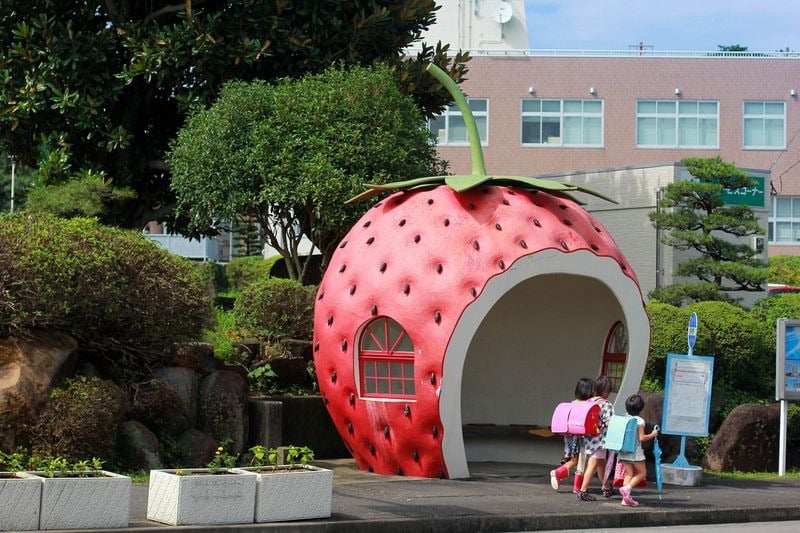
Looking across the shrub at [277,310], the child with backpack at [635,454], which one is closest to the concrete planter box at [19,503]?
the child with backpack at [635,454]

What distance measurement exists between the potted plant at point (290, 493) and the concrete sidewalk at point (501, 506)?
14 centimetres

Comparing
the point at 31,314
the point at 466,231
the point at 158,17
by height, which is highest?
the point at 158,17

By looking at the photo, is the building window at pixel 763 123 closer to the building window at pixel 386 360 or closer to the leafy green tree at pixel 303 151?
the leafy green tree at pixel 303 151

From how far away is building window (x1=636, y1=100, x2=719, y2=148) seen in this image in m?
46.4

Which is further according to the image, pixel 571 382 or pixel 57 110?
pixel 57 110

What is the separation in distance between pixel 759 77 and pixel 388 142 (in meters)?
30.9

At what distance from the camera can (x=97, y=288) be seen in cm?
1399

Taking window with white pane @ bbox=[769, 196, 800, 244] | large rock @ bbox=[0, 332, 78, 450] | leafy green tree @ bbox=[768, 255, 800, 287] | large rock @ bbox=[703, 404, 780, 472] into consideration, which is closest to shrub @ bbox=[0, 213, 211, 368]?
large rock @ bbox=[0, 332, 78, 450]

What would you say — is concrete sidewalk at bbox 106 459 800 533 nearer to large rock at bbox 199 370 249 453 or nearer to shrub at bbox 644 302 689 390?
large rock at bbox 199 370 249 453

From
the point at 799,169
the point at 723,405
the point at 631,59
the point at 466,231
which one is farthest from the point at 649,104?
the point at 466,231

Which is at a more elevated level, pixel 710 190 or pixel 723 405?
pixel 710 190

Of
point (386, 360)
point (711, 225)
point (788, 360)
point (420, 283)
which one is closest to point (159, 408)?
point (386, 360)

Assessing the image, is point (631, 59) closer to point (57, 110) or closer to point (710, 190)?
point (710, 190)

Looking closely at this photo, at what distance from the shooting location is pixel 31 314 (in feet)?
44.3
